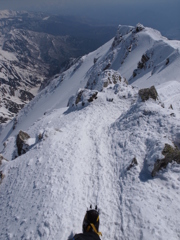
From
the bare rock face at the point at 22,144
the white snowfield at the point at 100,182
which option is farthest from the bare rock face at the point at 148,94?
the bare rock face at the point at 22,144

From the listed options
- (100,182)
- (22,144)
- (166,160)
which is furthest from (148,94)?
(22,144)

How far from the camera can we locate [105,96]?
2392cm

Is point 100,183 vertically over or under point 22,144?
under

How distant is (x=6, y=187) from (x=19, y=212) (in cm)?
336

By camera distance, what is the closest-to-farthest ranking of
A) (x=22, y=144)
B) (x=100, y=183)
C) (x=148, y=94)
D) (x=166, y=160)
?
(x=166, y=160) < (x=100, y=183) < (x=148, y=94) < (x=22, y=144)

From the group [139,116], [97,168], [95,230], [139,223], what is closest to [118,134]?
[139,116]

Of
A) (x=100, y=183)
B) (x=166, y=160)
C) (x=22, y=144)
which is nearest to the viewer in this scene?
(x=166, y=160)

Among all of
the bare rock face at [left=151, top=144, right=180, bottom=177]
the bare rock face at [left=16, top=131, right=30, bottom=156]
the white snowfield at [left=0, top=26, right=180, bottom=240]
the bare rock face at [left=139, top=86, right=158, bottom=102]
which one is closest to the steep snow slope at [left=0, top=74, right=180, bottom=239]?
the white snowfield at [left=0, top=26, right=180, bottom=240]

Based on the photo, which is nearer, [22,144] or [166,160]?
[166,160]

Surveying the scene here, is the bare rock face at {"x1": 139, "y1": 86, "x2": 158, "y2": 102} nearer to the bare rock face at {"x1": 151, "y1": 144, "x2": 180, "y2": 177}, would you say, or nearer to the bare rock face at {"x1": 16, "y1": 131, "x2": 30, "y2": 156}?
the bare rock face at {"x1": 151, "y1": 144, "x2": 180, "y2": 177}

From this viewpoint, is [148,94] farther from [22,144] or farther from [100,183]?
[22,144]

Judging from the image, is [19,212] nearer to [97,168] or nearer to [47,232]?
[47,232]

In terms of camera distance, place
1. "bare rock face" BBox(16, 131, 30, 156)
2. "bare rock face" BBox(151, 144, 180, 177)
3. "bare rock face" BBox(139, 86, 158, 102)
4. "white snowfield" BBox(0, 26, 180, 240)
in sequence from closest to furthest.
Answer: "white snowfield" BBox(0, 26, 180, 240) → "bare rock face" BBox(151, 144, 180, 177) → "bare rock face" BBox(139, 86, 158, 102) → "bare rock face" BBox(16, 131, 30, 156)

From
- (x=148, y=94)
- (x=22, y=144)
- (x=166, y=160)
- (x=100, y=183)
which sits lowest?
(x=100, y=183)
